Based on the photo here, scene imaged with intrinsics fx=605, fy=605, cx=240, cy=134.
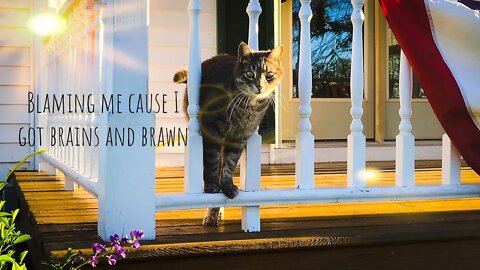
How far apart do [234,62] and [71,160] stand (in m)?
1.10

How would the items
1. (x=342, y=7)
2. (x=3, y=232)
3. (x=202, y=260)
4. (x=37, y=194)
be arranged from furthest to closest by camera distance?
(x=342, y=7), (x=37, y=194), (x=202, y=260), (x=3, y=232)

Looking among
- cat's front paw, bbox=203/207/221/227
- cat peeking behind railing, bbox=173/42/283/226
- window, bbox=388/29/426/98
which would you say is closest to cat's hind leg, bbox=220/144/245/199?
cat peeking behind railing, bbox=173/42/283/226

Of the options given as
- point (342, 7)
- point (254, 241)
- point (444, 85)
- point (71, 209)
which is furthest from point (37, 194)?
point (342, 7)

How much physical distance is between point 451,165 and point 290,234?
78 cm

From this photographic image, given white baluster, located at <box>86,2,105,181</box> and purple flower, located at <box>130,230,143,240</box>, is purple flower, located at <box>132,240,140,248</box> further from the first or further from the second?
white baluster, located at <box>86,2,105,181</box>

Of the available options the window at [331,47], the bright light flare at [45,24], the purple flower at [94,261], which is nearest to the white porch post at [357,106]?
the purple flower at [94,261]

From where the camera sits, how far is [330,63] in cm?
550

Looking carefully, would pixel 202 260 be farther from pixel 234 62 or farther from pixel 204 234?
pixel 234 62

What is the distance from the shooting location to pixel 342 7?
17.9 ft

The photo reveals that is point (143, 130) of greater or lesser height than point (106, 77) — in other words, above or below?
below

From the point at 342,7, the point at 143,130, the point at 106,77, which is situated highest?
the point at 342,7

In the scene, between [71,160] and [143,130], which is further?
[71,160]

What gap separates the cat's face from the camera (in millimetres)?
1974

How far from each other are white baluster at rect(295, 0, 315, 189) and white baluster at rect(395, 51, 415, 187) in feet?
1.24
